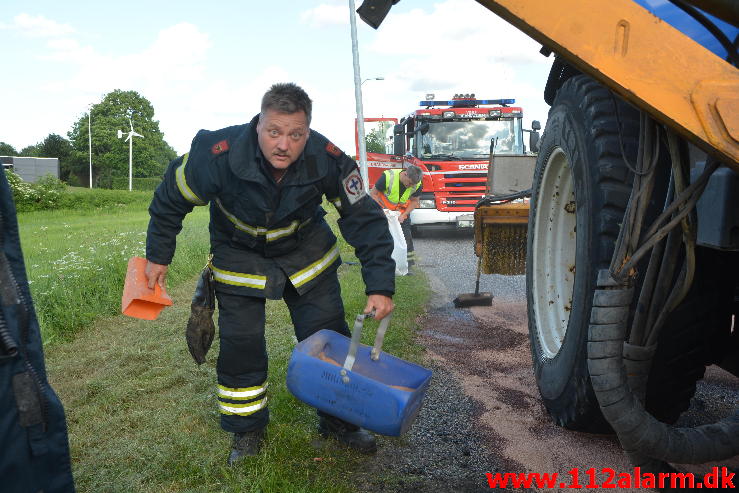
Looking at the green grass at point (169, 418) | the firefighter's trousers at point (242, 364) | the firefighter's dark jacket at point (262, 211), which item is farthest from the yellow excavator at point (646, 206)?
the firefighter's trousers at point (242, 364)

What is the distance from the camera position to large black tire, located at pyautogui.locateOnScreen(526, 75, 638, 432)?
2.27 meters

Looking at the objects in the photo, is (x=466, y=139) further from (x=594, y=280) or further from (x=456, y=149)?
(x=594, y=280)

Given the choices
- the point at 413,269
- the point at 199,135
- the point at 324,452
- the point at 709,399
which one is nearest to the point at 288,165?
the point at 199,135

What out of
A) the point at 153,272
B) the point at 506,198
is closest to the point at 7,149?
the point at 506,198

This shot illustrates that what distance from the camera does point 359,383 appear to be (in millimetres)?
2721

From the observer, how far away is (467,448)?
3.12m

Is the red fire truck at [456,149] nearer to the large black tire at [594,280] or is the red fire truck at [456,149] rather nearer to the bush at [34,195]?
the large black tire at [594,280]

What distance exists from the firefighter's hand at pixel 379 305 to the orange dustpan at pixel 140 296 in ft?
3.02

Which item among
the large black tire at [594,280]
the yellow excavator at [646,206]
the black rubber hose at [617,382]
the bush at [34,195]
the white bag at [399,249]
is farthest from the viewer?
the bush at [34,195]

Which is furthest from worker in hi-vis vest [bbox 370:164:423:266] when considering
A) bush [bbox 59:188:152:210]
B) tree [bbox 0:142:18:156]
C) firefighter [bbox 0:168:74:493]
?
tree [bbox 0:142:18:156]

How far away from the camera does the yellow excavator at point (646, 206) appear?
5.24 ft

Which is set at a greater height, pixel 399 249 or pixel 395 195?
pixel 395 195

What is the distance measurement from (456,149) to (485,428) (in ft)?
35.2

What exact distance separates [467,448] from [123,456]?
5.16 feet
